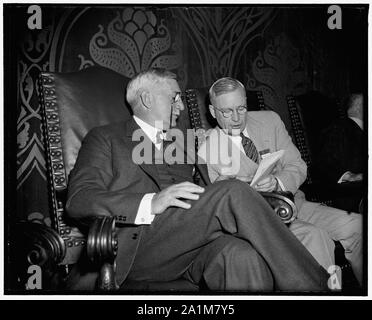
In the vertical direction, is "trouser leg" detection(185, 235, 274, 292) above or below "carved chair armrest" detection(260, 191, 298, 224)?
below

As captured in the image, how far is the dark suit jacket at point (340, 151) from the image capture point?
9.12ft

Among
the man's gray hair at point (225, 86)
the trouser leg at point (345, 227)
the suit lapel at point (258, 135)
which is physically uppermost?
the man's gray hair at point (225, 86)

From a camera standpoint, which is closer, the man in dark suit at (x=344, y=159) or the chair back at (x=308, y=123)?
the man in dark suit at (x=344, y=159)

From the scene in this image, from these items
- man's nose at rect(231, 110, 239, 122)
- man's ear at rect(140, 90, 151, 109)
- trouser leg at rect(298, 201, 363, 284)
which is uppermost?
man's ear at rect(140, 90, 151, 109)

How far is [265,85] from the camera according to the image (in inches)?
134

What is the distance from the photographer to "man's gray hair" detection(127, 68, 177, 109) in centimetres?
242

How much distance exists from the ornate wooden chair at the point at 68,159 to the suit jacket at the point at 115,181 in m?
0.07

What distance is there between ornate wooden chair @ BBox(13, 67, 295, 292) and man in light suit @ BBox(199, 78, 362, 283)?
288mm

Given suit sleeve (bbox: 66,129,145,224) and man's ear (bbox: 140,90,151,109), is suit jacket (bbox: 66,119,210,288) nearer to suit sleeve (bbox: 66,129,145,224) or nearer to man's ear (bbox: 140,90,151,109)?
suit sleeve (bbox: 66,129,145,224)

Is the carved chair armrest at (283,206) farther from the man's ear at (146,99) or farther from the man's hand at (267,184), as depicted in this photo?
the man's ear at (146,99)

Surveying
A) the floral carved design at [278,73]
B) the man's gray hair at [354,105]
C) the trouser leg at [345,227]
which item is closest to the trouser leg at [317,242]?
the trouser leg at [345,227]

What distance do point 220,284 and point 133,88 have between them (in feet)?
3.83

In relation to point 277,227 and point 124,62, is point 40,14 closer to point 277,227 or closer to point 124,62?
point 124,62

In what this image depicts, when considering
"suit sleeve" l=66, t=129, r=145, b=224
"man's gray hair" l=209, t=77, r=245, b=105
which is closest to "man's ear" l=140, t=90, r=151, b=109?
"suit sleeve" l=66, t=129, r=145, b=224
